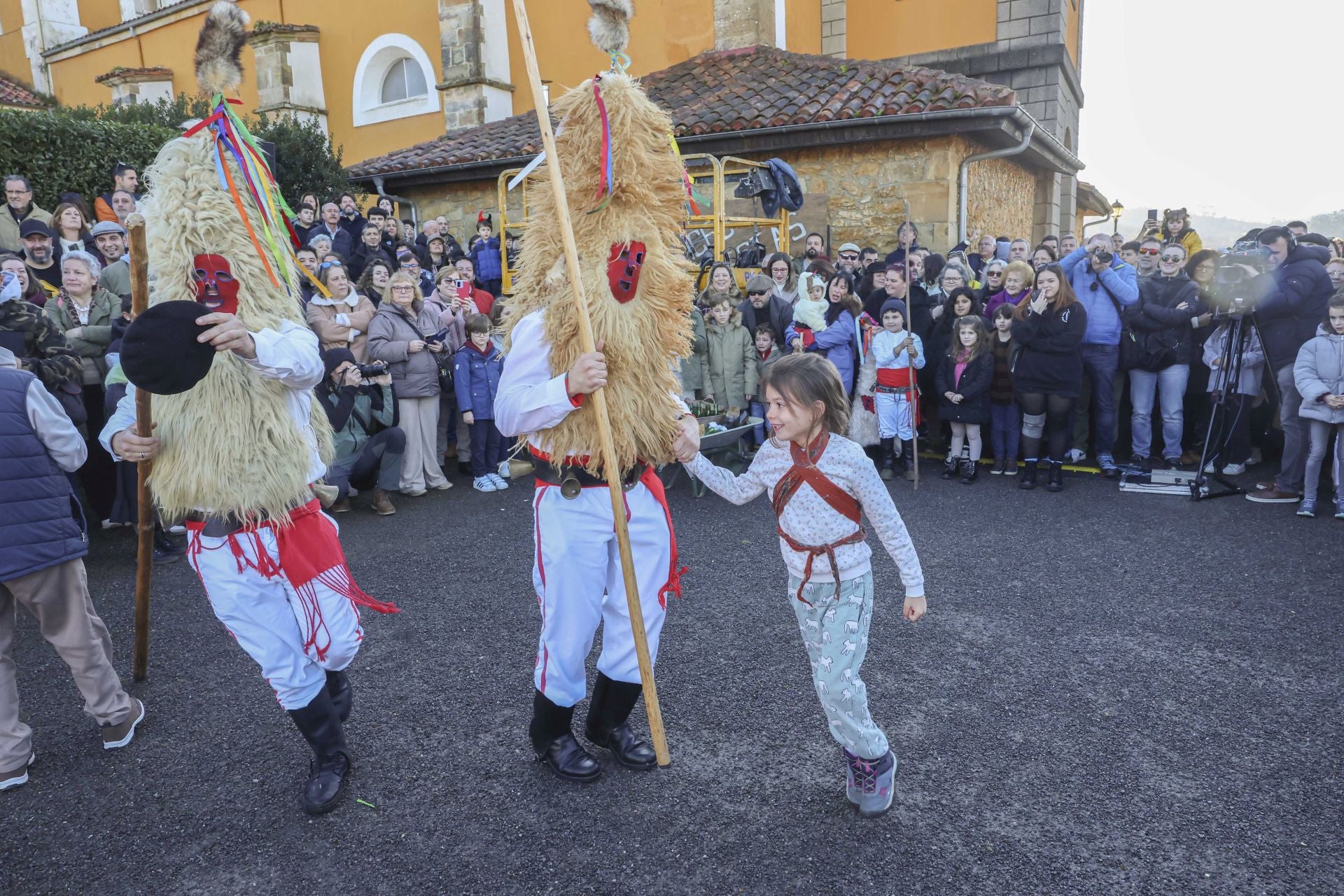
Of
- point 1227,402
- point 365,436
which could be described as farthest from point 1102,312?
point 365,436

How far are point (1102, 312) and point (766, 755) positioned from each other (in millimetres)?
6037

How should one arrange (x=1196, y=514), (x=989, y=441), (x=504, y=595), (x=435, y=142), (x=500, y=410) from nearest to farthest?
(x=500, y=410) → (x=504, y=595) → (x=1196, y=514) → (x=989, y=441) → (x=435, y=142)

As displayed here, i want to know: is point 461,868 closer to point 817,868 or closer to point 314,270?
point 817,868

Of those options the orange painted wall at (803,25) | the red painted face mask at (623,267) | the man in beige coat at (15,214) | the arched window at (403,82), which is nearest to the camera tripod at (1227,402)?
the red painted face mask at (623,267)

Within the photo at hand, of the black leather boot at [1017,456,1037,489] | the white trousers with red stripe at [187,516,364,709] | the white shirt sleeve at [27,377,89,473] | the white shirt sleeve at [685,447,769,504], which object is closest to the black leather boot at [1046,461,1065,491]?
the black leather boot at [1017,456,1037,489]

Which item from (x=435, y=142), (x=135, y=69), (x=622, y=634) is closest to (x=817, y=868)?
(x=622, y=634)

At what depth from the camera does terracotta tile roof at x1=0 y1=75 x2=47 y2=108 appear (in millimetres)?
21298

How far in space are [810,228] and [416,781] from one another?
1051 centimetres

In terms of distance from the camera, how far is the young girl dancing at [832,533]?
279cm

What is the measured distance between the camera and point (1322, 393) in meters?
6.23

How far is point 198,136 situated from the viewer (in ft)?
9.77

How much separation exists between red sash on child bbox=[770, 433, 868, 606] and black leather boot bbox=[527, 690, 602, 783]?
1014mm

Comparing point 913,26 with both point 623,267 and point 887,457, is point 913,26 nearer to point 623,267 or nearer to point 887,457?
point 887,457

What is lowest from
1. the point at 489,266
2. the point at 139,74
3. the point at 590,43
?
the point at 489,266
